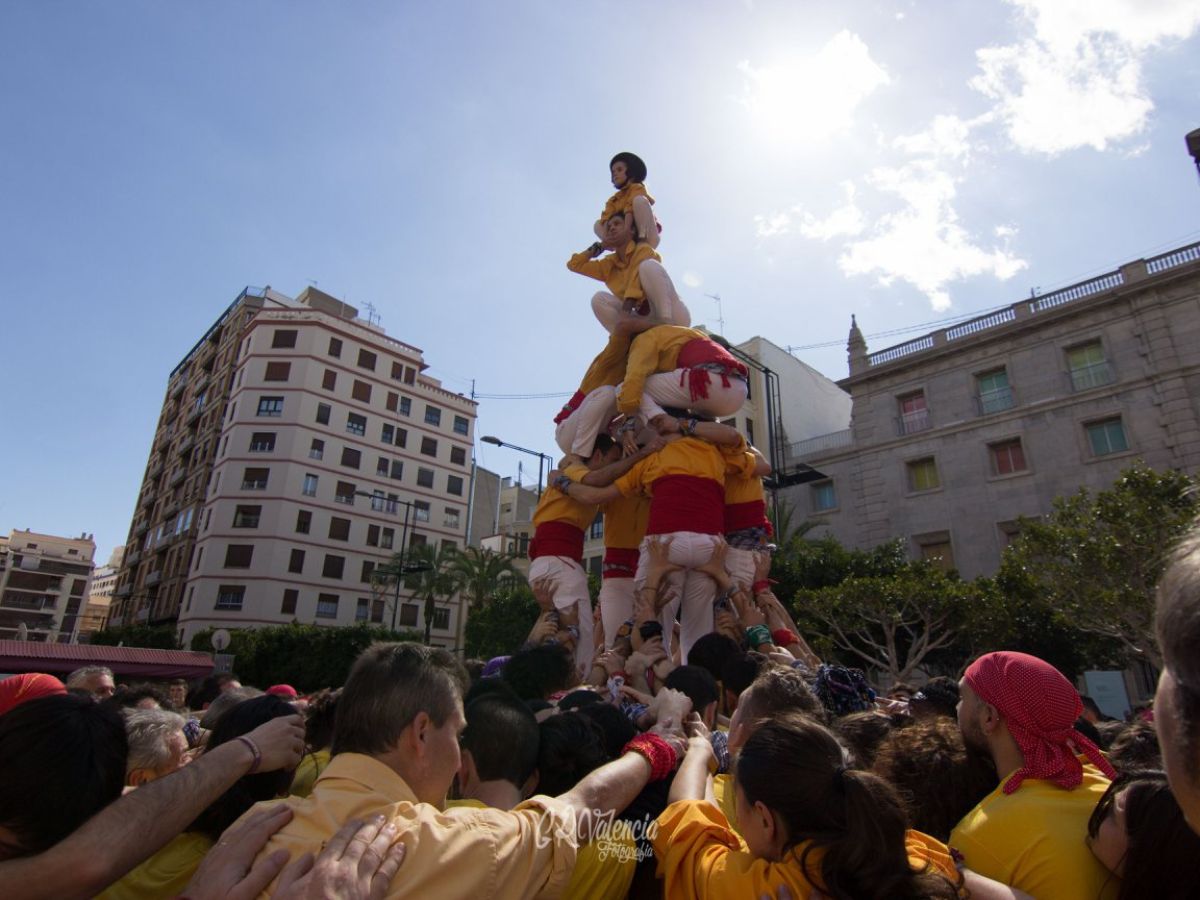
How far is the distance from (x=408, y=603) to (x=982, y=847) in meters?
47.5

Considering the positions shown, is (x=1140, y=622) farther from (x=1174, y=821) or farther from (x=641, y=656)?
(x=1174, y=821)

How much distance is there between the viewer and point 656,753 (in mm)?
2396

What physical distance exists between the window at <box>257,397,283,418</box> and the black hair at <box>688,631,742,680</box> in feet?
157

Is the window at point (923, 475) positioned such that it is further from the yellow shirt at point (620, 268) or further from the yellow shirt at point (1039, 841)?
the yellow shirt at point (1039, 841)

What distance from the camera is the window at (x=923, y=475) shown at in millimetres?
27953

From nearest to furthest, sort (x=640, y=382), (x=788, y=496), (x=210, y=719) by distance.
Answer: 1. (x=210, y=719)
2. (x=640, y=382)
3. (x=788, y=496)

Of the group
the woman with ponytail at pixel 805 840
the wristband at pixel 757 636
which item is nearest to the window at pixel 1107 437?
the wristband at pixel 757 636

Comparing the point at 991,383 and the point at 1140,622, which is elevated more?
the point at 991,383

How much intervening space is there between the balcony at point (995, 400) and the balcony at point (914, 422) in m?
2.00

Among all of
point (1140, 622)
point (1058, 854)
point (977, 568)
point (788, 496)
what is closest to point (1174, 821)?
point (1058, 854)

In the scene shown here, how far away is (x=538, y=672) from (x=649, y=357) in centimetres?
333

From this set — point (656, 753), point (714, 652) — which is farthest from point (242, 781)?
point (714, 652)

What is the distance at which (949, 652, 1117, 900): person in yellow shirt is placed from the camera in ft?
6.36

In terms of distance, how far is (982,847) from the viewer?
207 centimetres
